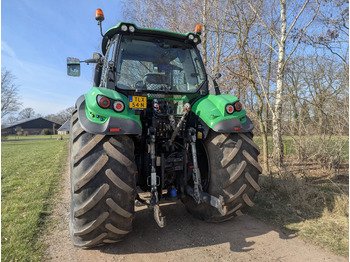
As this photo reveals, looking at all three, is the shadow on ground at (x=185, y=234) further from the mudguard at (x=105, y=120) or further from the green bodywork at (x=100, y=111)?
the green bodywork at (x=100, y=111)

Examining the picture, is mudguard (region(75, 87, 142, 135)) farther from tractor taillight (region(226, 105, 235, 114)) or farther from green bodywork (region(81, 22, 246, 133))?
tractor taillight (region(226, 105, 235, 114))

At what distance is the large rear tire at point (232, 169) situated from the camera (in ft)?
9.30

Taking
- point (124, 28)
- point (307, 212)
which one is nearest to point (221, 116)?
point (124, 28)

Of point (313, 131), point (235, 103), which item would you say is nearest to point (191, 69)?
point (235, 103)

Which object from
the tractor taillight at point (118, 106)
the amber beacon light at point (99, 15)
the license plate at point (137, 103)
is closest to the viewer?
the tractor taillight at point (118, 106)

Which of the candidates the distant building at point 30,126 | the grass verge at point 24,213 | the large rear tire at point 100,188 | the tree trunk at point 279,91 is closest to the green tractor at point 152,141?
the large rear tire at point 100,188

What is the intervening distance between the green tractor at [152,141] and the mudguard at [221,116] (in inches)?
0.5

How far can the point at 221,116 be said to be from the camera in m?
2.86

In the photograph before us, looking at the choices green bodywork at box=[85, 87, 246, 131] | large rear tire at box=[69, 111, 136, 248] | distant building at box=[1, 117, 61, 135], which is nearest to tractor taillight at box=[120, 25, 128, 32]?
green bodywork at box=[85, 87, 246, 131]

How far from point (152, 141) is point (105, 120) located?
605 mm

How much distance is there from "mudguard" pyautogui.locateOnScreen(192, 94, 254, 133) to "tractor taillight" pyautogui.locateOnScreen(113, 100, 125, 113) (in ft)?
3.32

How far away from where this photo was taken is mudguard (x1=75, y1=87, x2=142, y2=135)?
2424 mm

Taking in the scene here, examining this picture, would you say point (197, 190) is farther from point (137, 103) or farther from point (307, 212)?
point (307, 212)

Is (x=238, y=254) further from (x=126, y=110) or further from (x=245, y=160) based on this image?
(x=126, y=110)
